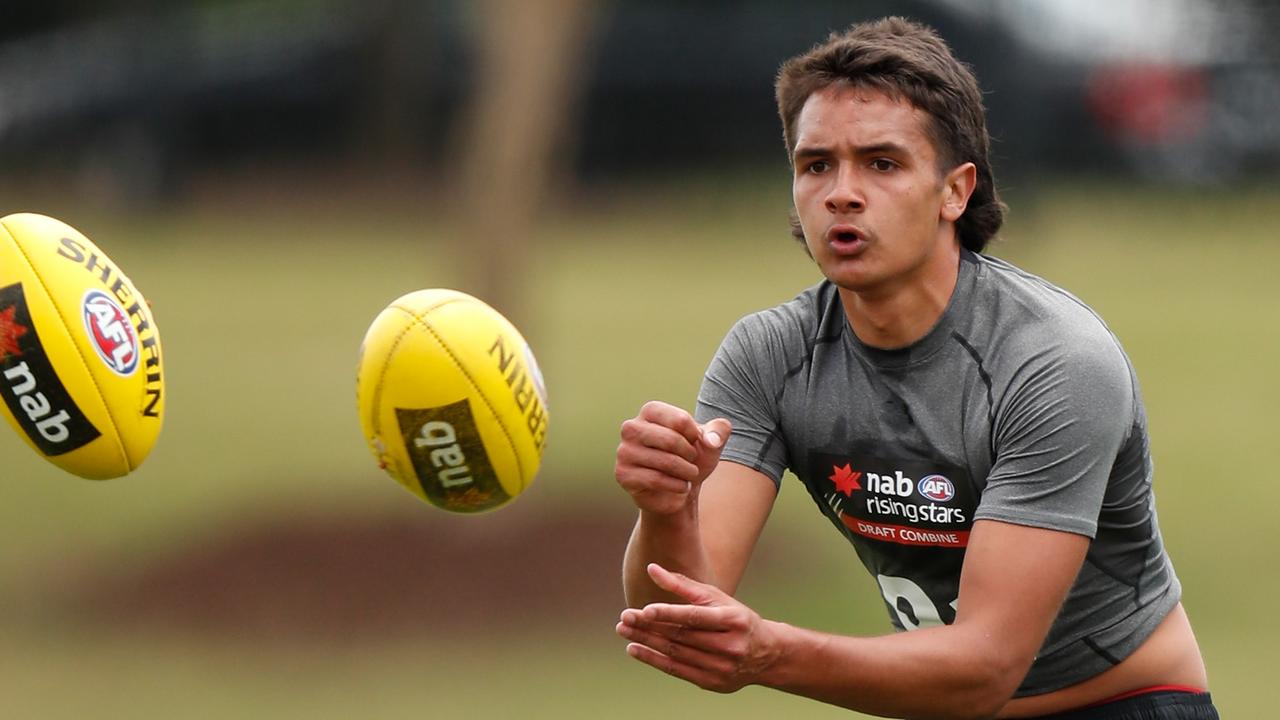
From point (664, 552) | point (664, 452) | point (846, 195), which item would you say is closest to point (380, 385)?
point (664, 552)

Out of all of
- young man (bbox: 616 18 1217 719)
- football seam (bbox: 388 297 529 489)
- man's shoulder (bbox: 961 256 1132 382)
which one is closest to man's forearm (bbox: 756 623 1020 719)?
young man (bbox: 616 18 1217 719)

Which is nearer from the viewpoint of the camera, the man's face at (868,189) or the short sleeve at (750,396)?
the man's face at (868,189)

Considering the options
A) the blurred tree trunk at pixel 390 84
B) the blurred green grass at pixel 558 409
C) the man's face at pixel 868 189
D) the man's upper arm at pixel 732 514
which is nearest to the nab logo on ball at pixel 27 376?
the man's upper arm at pixel 732 514

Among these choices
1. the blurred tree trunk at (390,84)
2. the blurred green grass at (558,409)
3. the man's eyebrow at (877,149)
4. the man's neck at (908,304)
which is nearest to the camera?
the man's eyebrow at (877,149)

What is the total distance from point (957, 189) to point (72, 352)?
236cm

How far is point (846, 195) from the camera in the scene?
4594 mm

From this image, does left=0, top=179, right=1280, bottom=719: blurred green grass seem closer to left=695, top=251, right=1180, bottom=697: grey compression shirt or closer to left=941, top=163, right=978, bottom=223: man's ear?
left=695, top=251, right=1180, bottom=697: grey compression shirt

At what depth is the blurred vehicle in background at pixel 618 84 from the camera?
2891 centimetres

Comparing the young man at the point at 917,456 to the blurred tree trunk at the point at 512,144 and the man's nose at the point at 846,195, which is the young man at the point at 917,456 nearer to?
the man's nose at the point at 846,195

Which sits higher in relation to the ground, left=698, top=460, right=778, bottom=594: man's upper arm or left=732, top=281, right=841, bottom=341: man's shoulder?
left=732, top=281, right=841, bottom=341: man's shoulder

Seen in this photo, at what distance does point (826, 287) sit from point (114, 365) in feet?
6.34

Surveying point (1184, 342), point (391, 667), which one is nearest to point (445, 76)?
point (1184, 342)

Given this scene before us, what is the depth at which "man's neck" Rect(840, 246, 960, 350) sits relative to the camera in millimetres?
4785

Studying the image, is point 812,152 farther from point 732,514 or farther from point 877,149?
point 732,514
